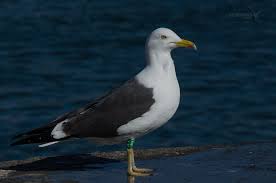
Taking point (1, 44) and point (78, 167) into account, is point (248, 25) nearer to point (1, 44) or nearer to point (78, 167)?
point (1, 44)

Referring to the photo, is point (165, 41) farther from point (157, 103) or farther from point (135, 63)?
point (135, 63)

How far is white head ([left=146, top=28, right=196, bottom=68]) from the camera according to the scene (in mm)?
8109

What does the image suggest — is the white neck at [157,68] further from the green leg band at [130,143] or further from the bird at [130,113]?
the green leg band at [130,143]

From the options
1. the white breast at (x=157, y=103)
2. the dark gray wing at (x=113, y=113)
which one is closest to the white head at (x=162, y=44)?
the white breast at (x=157, y=103)

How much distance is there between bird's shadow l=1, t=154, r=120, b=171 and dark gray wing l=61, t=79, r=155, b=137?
361mm

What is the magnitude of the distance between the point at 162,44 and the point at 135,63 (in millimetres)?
7012

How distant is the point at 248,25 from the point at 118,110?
952cm

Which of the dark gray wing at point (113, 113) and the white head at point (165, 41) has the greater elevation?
the white head at point (165, 41)

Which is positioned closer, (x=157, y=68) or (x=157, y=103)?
(x=157, y=103)

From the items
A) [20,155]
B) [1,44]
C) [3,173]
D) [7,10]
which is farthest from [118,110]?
[7,10]

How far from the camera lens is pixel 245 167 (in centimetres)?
788

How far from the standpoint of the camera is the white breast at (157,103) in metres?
7.80

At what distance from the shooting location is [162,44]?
815 centimetres

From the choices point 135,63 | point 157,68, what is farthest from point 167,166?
point 135,63
